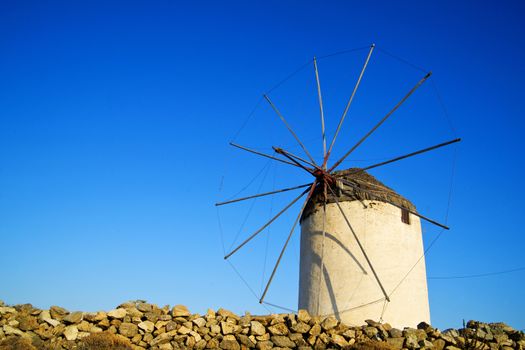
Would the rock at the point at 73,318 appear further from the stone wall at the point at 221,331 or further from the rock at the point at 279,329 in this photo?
the rock at the point at 279,329

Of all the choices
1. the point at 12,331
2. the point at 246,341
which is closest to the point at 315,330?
the point at 246,341

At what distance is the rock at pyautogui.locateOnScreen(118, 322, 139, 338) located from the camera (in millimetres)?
9656

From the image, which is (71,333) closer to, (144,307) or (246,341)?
(144,307)

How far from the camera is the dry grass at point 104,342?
911 centimetres

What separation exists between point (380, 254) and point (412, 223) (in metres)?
1.38

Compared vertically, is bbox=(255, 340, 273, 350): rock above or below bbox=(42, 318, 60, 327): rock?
above

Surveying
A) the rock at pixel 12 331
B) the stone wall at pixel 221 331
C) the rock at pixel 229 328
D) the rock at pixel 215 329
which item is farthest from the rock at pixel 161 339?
the rock at pixel 12 331

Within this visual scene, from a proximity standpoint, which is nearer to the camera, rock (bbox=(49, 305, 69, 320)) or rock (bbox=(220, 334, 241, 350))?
rock (bbox=(220, 334, 241, 350))

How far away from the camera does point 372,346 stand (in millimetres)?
8922

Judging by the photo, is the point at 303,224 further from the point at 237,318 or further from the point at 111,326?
the point at 111,326

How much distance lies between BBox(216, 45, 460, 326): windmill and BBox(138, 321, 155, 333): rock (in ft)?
8.35

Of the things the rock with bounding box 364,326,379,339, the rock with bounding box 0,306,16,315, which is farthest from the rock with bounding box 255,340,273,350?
the rock with bounding box 0,306,16,315

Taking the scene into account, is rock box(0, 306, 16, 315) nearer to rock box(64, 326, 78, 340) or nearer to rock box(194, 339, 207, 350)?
rock box(64, 326, 78, 340)

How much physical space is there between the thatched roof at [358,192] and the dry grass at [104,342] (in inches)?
213
